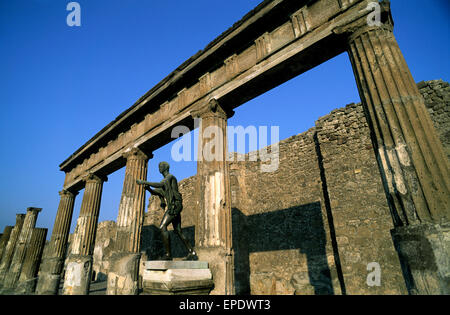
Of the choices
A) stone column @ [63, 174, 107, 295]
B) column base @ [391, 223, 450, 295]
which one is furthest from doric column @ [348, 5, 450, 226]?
stone column @ [63, 174, 107, 295]

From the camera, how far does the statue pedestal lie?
144 inches

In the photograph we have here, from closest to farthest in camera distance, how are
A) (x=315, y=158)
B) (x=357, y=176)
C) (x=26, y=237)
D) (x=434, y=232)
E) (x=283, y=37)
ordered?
(x=434, y=232), (x=283, y=37), (x=357, y=176), (x=315, y=158), (x=26, y=237)

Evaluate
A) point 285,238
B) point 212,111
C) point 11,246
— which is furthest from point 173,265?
point 11,246

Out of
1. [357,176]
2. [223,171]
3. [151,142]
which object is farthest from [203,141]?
[357,176]

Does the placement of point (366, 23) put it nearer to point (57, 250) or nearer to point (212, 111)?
point (212, 111)

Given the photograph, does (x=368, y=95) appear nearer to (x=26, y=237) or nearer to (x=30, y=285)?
(x=30, y=285)

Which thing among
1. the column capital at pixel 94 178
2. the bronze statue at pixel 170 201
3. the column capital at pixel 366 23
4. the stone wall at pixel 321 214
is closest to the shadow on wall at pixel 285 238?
the stone wall at pixel 321 214

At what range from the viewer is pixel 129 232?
273 inches

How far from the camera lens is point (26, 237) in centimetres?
1146

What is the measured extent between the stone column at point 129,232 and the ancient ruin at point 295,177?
3 centimetres

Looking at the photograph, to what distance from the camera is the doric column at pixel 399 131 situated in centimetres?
267

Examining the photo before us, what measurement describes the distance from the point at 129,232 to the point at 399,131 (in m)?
6.94

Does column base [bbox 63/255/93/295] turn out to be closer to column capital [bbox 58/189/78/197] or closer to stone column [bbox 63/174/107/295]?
stone column [bbox 63/174/107/295]
